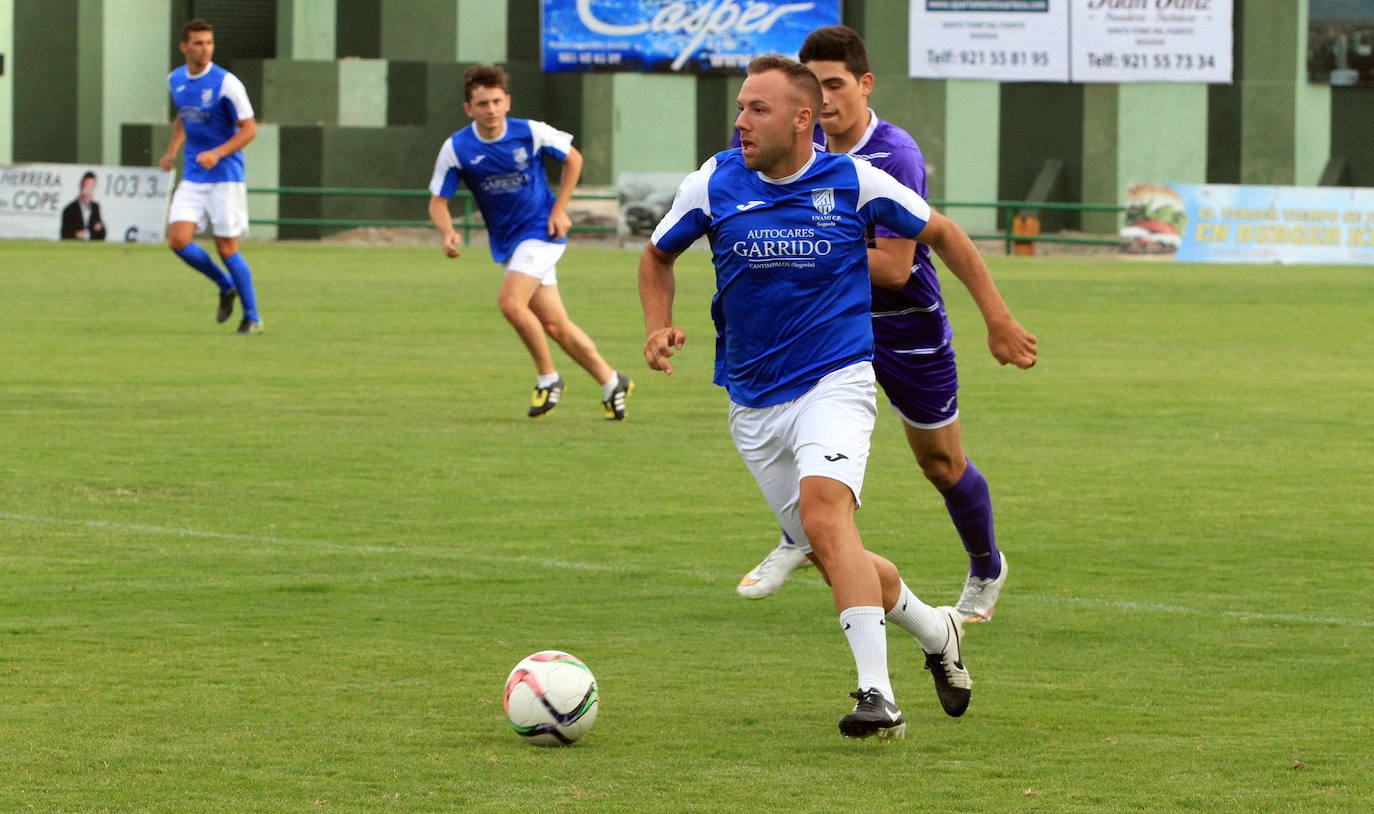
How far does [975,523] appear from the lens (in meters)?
7.84

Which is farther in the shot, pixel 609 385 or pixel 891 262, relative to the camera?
pixel 609 385

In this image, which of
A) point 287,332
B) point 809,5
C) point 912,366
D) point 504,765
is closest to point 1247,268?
point 809,5

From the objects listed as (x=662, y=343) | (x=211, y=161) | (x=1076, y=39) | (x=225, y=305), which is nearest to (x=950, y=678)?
(x=662, y=343)

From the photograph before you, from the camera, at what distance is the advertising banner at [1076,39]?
41125 mm

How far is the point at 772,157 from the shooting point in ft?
20.3

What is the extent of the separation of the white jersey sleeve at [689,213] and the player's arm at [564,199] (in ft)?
23.6

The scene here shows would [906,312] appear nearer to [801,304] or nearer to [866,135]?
[866,135]

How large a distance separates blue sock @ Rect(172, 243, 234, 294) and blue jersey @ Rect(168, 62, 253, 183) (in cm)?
64

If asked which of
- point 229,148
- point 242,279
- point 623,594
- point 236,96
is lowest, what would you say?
point 623,594

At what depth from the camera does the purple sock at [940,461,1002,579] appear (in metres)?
7.83

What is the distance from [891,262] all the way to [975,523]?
1.21 m

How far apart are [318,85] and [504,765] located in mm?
37257

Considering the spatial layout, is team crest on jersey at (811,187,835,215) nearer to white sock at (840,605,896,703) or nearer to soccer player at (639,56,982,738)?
soccer player at (639,56,982,738)

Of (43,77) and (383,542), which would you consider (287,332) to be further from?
(43,77)
